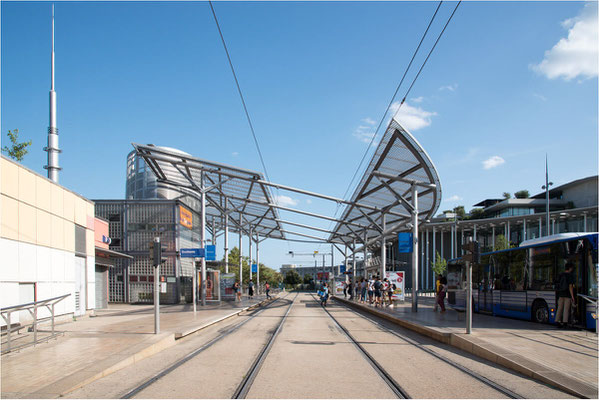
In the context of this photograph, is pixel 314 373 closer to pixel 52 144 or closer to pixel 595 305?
pixel 595 305

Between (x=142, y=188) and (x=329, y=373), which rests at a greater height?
(x=142, y=188)

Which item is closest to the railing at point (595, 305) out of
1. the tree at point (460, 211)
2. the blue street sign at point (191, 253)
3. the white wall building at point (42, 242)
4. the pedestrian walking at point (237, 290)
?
the white wall building at point (42, 242)

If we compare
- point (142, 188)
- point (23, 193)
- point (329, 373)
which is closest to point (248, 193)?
→ point (142, 188)

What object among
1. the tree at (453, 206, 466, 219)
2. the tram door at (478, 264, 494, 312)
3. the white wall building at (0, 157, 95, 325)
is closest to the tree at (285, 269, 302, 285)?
the tree at (453, 206, 466, 219)

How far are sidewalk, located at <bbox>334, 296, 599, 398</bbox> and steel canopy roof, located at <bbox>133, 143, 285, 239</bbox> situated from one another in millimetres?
15325

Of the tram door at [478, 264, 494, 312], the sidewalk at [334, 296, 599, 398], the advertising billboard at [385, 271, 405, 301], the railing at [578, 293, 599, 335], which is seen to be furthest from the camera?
the advertising billboard at [385, 271, 405, 301]

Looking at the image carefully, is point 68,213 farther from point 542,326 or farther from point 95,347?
point 542,326

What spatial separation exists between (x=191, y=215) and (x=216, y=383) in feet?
106

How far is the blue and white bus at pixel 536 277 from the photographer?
47.5ft

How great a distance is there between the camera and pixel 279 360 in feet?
32.8

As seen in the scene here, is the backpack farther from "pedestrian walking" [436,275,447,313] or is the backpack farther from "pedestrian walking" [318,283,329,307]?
"pedestrian walking" [318,283,329,307]

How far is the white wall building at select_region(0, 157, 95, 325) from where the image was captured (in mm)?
13320

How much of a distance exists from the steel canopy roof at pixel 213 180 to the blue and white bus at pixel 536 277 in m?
13.2

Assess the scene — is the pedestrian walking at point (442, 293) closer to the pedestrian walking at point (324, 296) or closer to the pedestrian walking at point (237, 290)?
the pedestrian walking at point (324, 296)
